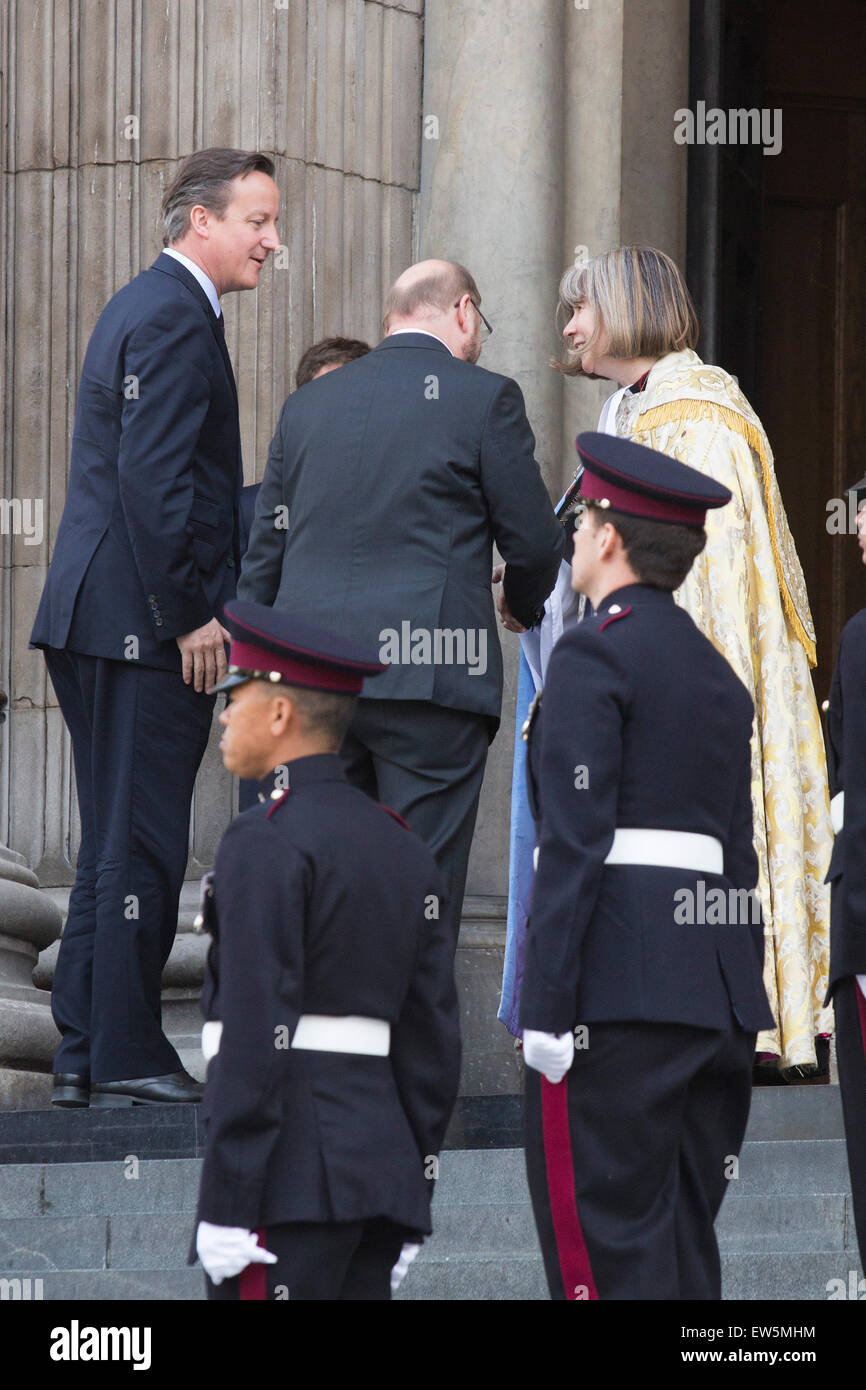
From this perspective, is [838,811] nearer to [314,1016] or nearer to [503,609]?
[503,609]

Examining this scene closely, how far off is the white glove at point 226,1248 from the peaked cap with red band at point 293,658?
786mm

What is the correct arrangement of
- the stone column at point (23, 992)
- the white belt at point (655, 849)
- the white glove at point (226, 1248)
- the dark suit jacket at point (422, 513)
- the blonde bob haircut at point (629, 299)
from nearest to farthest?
the white glove at point (226, 1248)
the white belt at point (655, 849)
the dark suit jacket at point (422, 513)
the blonde bob haircut at point (629, 299)
the stone column at point (23, 992)

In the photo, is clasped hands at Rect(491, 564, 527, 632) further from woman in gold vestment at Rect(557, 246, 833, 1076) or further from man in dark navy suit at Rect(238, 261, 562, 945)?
woman in gold vestment at Rect(557, 246, 833, 1076)

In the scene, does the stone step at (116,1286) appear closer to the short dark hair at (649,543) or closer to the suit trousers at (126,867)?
the suit trousers at (126,867)

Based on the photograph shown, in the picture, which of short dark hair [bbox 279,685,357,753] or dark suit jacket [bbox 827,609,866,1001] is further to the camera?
dark suit jacket [bbox 827,609,866,1001]

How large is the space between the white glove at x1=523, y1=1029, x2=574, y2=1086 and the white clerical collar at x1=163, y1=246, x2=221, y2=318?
2607 millimetres

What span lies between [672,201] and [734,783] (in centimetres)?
471

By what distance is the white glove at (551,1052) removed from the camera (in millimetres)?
3402

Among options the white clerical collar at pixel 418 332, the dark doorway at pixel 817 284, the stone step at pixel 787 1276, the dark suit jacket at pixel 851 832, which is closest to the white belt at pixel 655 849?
the dark suit jacket at pixel 851 832

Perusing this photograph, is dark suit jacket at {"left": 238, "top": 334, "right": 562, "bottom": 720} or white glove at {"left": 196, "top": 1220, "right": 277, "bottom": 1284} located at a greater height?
dark suit jacket at {"left": 238, "top": 334, "right": 562, "bottom": 720}

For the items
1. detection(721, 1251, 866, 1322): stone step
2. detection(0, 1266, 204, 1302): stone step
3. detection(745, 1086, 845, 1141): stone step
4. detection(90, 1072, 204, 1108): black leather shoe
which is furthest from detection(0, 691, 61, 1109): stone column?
detection(721, 1251, 866, 1322): stone step

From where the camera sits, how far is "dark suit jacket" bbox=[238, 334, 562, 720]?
4.75 meters
